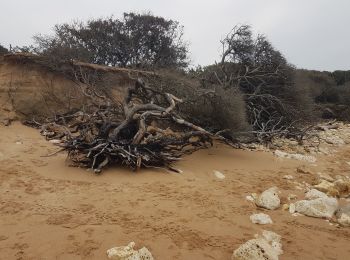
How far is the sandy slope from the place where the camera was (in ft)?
13.6

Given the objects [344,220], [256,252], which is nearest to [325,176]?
[344,220]

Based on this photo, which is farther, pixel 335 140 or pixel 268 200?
pixel 335 140

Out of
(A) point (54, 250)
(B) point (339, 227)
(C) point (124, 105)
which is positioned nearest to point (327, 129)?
(C) point (124, 105)

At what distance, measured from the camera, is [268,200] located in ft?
18.0

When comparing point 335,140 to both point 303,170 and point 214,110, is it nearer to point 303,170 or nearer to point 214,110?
point 214,110

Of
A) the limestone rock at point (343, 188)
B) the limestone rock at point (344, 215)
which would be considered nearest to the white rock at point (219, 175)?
the limestone rock at point (343, 188)

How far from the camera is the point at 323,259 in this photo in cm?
404

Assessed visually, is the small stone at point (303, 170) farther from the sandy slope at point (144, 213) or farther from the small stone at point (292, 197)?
the small stone at point (292, 197)

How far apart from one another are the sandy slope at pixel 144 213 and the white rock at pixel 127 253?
0.12 meters

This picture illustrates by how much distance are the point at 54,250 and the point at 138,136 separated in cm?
364

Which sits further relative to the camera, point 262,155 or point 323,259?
point 262,155

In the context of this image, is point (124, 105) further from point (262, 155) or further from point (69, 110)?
point (69, 110)

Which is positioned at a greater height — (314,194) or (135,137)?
(135,137)

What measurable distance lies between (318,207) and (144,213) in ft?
7.49
